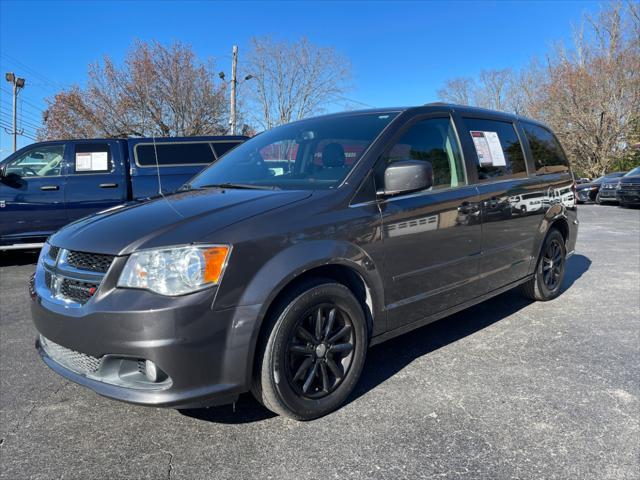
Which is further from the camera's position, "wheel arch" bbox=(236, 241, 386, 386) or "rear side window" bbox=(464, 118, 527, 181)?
"rear side window" bbox=(464, 118, 527, 181)

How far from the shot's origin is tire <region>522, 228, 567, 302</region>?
4.76 m

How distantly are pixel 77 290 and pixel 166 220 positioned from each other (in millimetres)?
557

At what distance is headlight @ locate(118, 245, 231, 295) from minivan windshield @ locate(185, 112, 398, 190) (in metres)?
0.87

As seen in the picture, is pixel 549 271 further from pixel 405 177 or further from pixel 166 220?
pixel 166 220

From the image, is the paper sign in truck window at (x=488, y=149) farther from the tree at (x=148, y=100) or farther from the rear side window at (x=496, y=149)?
the tree at (x=148, y=100)

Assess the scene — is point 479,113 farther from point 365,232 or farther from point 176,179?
point 176,179

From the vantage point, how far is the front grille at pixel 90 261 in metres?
2.30

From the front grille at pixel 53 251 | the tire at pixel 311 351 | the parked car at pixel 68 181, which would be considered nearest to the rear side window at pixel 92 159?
the parked car at pixel 68 181

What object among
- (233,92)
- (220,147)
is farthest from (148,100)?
(220,147)

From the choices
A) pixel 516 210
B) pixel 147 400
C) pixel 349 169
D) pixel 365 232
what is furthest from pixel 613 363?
pixel 147 400

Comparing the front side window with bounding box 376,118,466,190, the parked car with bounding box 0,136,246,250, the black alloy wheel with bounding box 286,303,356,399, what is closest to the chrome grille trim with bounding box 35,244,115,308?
the black alloy wheel with bounding box 286,303,356,399

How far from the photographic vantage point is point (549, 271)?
4.90 metres

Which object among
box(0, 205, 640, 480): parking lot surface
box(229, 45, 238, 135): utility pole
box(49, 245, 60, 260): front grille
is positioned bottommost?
box(0, 205, 640, 480): parking lot surface

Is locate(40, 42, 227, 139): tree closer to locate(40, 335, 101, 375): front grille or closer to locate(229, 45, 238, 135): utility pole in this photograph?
locate(229, 45, 238, 135): utility pole
